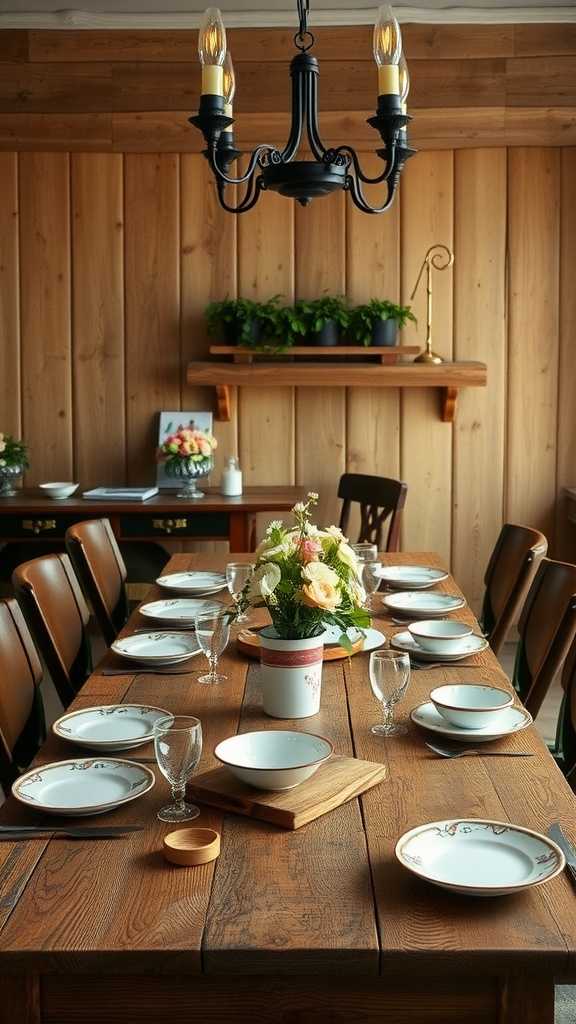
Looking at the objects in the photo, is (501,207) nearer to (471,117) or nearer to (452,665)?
(471,117)

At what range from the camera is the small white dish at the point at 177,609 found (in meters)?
2.66

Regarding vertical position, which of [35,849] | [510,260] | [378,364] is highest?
[510,260]

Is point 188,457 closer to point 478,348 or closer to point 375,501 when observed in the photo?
point 375,501

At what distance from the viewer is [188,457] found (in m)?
4.59

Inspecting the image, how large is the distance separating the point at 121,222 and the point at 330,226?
2.92ft

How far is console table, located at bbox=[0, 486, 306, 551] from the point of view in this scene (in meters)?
4.41

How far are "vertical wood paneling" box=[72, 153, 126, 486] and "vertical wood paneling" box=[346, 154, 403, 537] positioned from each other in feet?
3.24

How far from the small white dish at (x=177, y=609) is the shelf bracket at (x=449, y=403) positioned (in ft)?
7.29

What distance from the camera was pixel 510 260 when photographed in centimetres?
485

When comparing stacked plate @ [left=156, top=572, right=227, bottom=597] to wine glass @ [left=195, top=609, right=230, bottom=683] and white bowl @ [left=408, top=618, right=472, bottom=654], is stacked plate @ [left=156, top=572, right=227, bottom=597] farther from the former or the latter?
wine glass @ [left=195, top=609, right=230, bottom=683]

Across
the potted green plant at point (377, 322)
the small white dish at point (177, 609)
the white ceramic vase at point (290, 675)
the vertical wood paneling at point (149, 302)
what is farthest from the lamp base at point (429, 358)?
the white ceramic vase at point (290, 675)

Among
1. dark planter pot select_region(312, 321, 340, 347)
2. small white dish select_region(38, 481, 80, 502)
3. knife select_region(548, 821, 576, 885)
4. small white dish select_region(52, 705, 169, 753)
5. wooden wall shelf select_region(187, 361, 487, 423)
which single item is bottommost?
knife select_region(548, 821, 576, 885)

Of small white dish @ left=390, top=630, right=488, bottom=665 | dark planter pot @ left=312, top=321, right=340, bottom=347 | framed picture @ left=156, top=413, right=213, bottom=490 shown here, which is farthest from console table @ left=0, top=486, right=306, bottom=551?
small white dish @ left=390, top=630, right=488, bottom=665

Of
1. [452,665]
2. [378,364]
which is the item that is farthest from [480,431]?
[452,665]
